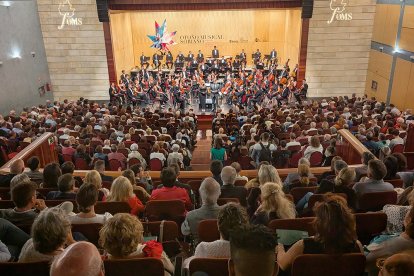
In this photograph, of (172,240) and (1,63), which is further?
(1,63)

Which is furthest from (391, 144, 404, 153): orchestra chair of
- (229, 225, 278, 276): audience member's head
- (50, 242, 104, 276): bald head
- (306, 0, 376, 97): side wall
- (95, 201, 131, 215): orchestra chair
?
(306, 0, 376, 97): side wall

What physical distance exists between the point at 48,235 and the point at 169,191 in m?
2.08

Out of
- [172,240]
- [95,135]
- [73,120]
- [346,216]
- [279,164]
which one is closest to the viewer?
[346,216]

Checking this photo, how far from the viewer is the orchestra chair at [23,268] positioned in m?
2.44

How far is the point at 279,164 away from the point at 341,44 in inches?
417

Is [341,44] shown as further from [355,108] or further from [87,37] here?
[87,37]

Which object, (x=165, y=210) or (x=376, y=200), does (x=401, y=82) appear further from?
(x=165, y=210)

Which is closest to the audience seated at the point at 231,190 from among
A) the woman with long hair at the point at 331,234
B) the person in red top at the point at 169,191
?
the person in red top at the point at 169,191

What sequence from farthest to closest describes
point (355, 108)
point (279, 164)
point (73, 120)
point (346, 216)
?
point (355, 108)
point (73, 120)
point (279, 164)
point (346, 216)

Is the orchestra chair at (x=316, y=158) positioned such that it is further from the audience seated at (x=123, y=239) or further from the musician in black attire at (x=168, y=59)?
the musician in black attire at (x=168, y=59)

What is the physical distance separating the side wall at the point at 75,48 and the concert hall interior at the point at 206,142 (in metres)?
0.06

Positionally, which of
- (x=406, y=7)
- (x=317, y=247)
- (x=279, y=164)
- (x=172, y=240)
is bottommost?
(x=279, y=164)

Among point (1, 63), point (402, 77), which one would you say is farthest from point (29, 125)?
point (402, 77)

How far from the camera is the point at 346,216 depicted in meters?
2.49
